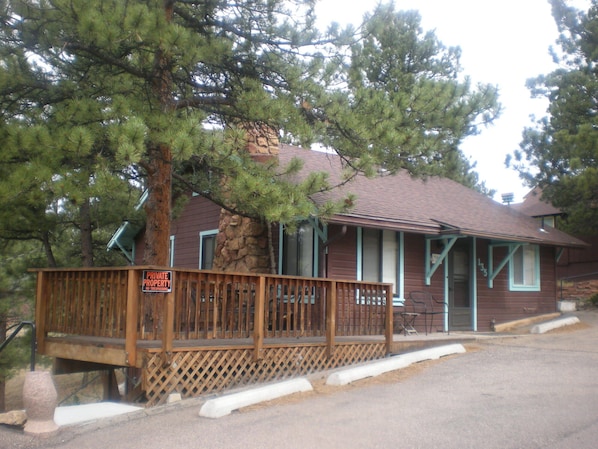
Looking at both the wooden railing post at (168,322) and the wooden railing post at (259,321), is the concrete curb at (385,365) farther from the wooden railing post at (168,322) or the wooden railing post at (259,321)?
the wooden railing post at (168,322)

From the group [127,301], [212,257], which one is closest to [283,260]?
[212,257]

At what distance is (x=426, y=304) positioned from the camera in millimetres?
14289

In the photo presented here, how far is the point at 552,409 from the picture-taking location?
23.5ft

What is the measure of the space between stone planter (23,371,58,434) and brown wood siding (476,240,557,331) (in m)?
11.3

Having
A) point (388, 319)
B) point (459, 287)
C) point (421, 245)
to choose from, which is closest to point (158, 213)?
point (388, 319)

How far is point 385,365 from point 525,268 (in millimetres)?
9174

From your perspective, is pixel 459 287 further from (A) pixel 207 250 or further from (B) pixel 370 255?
(A) pixel 207 250

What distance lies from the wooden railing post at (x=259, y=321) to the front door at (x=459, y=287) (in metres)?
7.29

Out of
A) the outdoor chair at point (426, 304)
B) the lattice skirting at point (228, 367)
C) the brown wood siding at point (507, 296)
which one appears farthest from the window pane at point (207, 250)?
the brown wood siding at point (507, 296)

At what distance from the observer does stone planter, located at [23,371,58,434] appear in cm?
652

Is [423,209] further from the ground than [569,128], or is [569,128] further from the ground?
[569,128]

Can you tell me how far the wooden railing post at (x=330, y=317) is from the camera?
9836 millimetres

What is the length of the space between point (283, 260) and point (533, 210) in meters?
21.1

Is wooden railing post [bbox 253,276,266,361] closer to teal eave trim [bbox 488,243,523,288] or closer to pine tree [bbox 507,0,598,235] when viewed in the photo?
teal eave trim [bbox 488,243,523,288]
